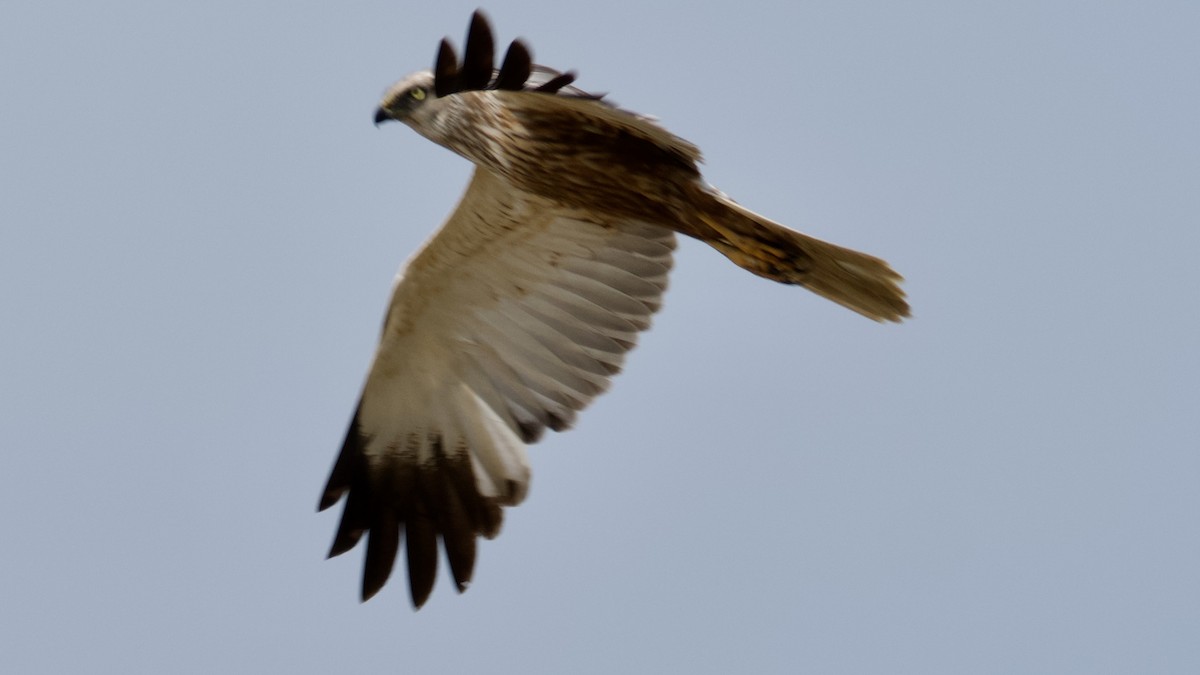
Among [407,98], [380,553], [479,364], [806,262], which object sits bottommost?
[380,553]

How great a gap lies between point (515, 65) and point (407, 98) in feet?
4.80

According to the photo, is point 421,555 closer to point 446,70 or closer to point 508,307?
point 508,307

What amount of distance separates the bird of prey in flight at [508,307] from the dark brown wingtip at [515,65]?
3.96 feet

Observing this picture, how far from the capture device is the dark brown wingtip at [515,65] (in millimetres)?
5910

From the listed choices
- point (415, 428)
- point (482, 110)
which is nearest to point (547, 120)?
point (482, 110)

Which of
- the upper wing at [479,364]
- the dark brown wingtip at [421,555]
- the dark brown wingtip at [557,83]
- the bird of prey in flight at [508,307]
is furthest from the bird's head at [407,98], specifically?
the dark brown wingtip at [421,555]

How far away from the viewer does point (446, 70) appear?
5.94 m

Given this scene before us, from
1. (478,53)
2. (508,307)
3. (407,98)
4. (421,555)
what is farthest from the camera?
(508,307)

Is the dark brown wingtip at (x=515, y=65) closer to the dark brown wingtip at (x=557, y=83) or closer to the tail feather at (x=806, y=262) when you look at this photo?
the dark brown wingtip at (x=557, y=83)

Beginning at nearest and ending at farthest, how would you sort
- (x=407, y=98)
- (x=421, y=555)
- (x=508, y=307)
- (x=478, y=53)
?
1. (x=478, y=53)
2. (x=407, y=98)
3. (x=421, y=555)
4. (x=508, y=307)

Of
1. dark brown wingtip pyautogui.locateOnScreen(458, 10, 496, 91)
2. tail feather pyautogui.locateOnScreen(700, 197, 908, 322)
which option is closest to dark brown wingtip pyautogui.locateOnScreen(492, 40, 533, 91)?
dark brown wingtip pyautogui.locateOnScreen(458, 10, 496, 91)

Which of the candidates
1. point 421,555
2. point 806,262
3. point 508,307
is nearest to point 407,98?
point 508,307

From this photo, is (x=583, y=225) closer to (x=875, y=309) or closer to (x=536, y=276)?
(x=536, y=276)

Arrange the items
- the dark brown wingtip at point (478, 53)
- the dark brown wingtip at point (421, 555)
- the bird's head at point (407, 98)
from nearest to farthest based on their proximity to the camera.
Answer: the dark brown wingtip at point (478, 53) < the bird's head at point (407, 98) < the dark brown wingtip at point (421, 555)
